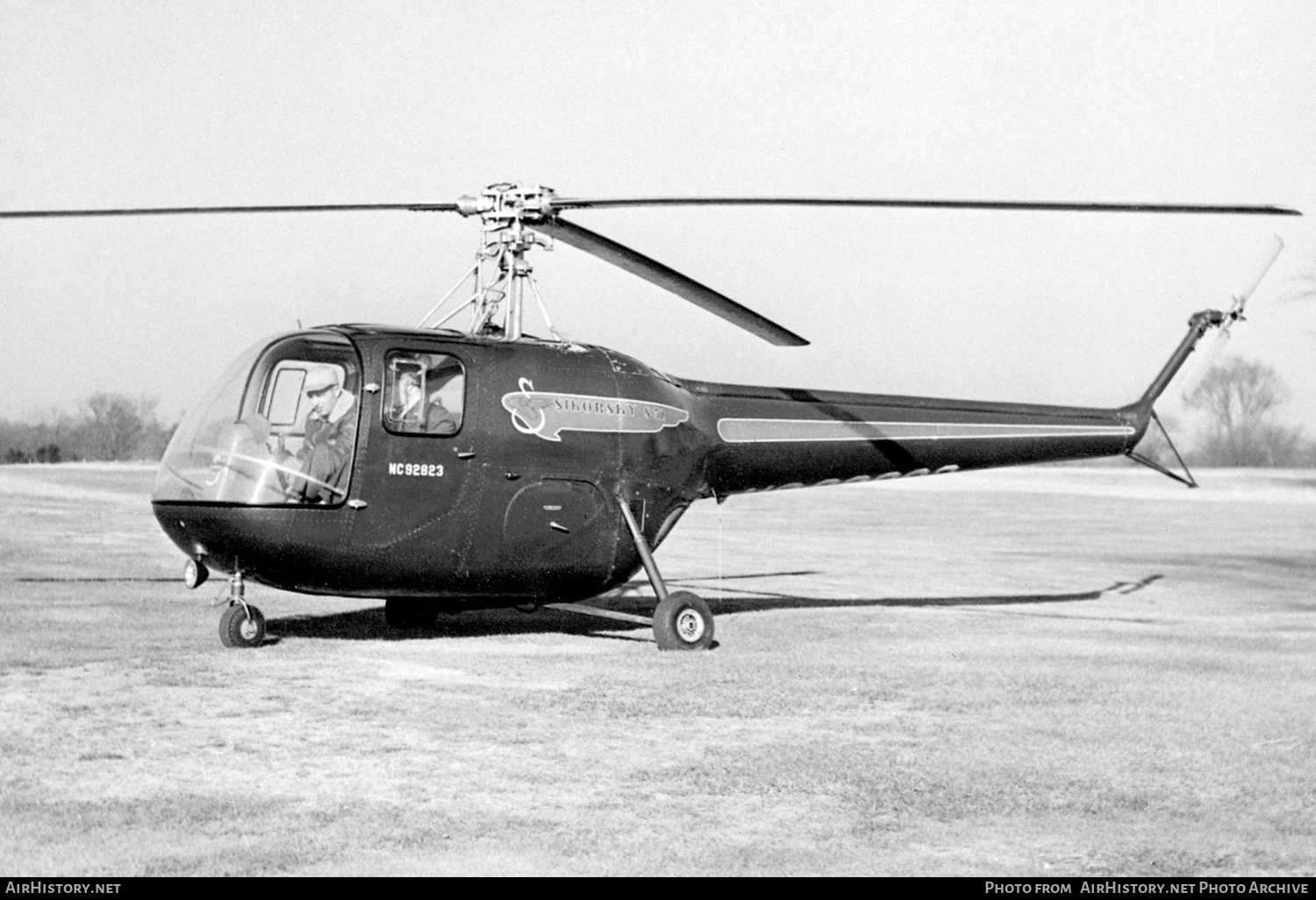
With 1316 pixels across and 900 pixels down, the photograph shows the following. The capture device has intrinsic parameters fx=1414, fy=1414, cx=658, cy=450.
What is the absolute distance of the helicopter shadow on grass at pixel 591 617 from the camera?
12.3 m

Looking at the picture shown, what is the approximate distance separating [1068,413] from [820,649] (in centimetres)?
487

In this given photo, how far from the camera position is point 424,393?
11.1 metres

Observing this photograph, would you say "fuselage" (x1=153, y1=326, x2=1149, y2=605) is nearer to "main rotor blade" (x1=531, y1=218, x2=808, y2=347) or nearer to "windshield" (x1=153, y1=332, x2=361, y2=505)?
"windshield" (x1=153, y1=332, x2=361, y2=505)

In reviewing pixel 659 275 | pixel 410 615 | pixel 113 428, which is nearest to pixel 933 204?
pixel 659 275

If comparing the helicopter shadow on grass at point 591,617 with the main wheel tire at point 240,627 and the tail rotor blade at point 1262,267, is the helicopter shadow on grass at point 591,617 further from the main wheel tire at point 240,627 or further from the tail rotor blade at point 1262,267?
the tail rotor blade at point 1262,267

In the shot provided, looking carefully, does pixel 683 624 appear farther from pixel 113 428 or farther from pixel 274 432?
pixel 113 428

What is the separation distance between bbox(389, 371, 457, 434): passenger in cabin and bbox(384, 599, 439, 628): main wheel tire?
2064 mm

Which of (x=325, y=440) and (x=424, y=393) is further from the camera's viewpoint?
(x=424, y=393)

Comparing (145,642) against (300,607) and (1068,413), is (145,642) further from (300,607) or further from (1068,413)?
(1068,413)

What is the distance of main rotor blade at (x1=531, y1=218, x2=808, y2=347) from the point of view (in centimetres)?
1110

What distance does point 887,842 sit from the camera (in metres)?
5.76

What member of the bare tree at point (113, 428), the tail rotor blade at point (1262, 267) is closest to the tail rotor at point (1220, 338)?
→ the tail rotor blade at point (1262, 267)

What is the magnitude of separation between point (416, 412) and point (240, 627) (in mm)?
2121

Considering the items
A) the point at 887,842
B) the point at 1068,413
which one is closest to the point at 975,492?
the point at 1068,413
